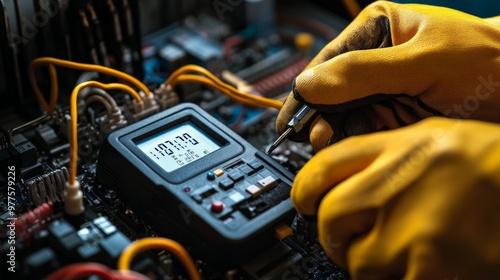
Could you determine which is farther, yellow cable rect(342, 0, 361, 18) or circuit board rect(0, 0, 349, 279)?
yellow cable rect(342, 0, 361, 18)

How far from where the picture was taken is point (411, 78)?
1666 mm

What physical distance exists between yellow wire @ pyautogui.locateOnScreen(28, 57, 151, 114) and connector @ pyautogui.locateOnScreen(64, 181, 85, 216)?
1.56 feet

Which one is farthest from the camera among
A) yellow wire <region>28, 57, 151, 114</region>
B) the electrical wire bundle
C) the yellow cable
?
the yellow cable

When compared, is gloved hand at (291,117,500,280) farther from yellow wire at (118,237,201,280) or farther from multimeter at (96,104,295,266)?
yellow wire at (118,237,201,280)

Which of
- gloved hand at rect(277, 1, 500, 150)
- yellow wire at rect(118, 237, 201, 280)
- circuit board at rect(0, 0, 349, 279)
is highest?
gloved hand at rect(277, 1, 500, 150)

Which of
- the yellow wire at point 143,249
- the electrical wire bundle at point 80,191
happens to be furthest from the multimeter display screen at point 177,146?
the yellow wire at point 143,249

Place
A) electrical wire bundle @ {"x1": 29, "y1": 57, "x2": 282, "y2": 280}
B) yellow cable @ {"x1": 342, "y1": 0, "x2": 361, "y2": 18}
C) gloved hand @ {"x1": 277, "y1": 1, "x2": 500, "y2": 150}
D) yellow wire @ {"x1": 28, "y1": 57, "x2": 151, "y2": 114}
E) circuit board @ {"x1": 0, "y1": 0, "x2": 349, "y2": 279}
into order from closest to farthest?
electrical wire bundle @ {"x1": 29, "y1": 57, "x2": 282, "y2": 280} < circuit board @ {"x1": 0, "y1": 0, "x2": 349, "y2": 279} < gloved hand @ {"x1": 277, "y1": 1, "x2": 500, "y2": 150} < yellow wire @ {"x1": 28, "y1": 57, "x2": 151, "y2": 114} < yellow cable @ {"x1": 342, "y1": 0, "x2": 361, "y2": 18}

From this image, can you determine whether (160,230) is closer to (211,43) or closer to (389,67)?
(389,67)

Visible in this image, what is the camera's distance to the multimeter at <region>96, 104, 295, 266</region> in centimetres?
157

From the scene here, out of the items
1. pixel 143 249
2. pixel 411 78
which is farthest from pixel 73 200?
pixel 411 78

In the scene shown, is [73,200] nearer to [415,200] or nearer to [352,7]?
[415,200]

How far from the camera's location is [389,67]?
65.3 inches

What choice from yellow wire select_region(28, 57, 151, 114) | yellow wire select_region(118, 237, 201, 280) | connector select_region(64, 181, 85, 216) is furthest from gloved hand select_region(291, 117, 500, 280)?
yellow wire select_region(28, 57, 151, 114)

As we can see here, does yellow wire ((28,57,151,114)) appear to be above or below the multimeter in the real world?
above
